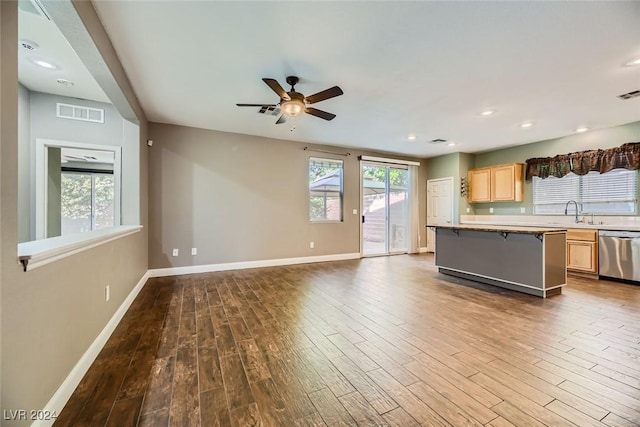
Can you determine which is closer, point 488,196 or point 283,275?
point 283,275

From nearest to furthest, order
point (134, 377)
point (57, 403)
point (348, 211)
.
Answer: point (57, 403) < point (134, 377) < point (348, 211)

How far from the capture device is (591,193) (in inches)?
197

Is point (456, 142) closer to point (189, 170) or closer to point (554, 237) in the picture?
point (554, 237)

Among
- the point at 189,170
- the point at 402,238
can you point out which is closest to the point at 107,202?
the point at 189,170

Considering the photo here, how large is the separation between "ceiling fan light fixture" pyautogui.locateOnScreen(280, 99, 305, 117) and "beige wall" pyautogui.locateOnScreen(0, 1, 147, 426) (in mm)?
A: 1632

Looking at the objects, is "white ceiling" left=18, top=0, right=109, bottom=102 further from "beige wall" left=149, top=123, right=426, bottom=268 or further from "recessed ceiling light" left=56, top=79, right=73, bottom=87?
"beige wall" left=149, top=123, right=426, bottom=268

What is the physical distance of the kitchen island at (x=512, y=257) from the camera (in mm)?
3477

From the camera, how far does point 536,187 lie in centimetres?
580

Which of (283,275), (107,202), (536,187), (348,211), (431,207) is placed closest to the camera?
(283,275)

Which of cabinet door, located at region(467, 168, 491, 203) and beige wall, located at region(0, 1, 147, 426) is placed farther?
cabinet door, located at region(467, 168, 491, 203)

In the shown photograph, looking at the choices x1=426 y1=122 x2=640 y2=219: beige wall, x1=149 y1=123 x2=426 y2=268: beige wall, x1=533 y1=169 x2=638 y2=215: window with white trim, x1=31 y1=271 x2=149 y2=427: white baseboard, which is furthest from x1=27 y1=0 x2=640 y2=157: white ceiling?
x1=31 y1=271 x2=149 y2=427: white baseboard

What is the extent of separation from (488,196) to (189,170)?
6.52 m

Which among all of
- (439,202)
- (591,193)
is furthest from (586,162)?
(439,202)

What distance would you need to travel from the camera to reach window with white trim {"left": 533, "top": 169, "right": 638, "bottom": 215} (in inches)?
A: 181
